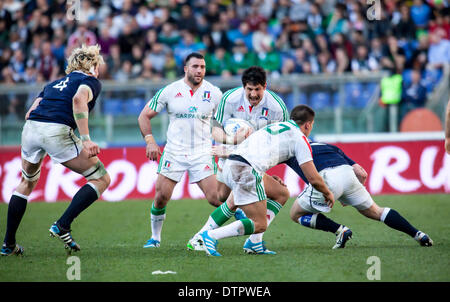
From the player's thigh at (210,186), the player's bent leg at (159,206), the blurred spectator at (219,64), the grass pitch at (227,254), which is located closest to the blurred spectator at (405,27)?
the blurred spectator at (219,64)

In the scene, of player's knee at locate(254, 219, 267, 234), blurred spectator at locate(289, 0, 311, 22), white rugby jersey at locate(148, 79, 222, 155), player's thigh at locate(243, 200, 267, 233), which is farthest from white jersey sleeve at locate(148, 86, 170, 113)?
blurred spectator at locate(289, 0, 311, 22)

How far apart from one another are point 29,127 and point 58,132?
37cm

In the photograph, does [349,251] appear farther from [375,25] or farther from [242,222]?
[375,25]

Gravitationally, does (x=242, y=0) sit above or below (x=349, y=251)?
above

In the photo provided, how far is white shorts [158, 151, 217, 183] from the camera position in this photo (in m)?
8.62

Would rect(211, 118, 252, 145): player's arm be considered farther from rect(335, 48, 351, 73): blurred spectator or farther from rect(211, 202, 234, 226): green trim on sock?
rect(335, 48, 351, 73): blurred spectator

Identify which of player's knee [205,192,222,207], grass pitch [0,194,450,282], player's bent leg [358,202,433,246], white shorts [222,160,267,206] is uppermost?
white shorts [222,160,267,206]

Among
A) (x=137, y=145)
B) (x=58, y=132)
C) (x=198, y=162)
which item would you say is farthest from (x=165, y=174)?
(x=137, y=145)

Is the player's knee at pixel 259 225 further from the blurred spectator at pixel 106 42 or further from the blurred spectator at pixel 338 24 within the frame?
the blurred spectator at pixel 106 42

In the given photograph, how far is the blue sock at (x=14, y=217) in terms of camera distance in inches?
300

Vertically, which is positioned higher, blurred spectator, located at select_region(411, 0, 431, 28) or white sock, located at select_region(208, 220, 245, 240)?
blurred spectator, located at select_region(411, 0, 431, 28)

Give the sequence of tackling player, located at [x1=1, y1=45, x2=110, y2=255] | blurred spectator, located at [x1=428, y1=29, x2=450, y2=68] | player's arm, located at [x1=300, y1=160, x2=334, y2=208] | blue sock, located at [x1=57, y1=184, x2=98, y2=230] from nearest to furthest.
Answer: player's arm, located at [x1=300, y1=160, x2=334, y2=208], blue sock, located at [x1=57, y1=184, x2=98, y2=230], tackling player, located at [x1=1, y1=45, x2=110, y2=255], blurred spectator, located at [x1=428, y1=29, x2=450, y2=68]

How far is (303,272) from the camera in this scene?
6.25 metres

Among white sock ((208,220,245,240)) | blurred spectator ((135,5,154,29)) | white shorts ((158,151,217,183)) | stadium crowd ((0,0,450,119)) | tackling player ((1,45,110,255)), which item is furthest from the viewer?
blurred spectator ((135,5,154,29))
